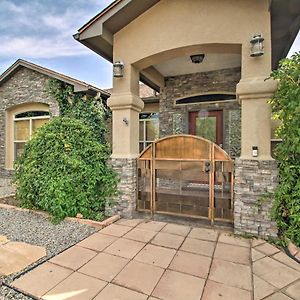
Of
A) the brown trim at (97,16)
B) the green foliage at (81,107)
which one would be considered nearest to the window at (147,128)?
the green foliage at (81,107)

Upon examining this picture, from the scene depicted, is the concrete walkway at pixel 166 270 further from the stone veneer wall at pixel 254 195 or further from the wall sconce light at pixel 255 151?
the wall sconce light at pixel 255 151

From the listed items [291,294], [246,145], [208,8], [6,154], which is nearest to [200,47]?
[208,8]

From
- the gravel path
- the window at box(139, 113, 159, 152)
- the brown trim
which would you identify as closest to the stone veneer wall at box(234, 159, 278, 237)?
the gravel path

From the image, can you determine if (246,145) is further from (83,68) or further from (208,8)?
(83,68)

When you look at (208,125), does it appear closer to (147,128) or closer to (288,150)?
(147,128)

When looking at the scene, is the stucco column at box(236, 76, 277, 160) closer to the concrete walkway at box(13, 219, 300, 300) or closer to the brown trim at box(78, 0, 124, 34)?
the concrete walkway at box(13, 219, 300, 300)

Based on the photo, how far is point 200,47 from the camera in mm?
4508

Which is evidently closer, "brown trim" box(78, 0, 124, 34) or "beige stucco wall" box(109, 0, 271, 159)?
"beige stucco wall" box(109, 0, 271, 159)

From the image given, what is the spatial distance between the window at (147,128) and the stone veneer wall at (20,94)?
10.9 ft

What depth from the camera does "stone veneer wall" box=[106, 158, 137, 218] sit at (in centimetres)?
493

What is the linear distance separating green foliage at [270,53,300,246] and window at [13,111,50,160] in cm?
800

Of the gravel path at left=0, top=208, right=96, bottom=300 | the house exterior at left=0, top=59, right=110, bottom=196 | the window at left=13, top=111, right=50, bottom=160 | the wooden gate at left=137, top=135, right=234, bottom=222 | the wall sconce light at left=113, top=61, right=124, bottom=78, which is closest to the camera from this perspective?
the gravel path at left=0, top=208, right=96, bottom=300

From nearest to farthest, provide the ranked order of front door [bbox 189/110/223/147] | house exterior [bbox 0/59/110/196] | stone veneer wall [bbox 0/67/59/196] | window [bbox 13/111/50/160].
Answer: front door [bbox 189/110/223/147]
house exterior [bbox 0/59/110/196]
stone veneer wall [bbox 0/67/59/196]
window [bbox 13/111/50/160]

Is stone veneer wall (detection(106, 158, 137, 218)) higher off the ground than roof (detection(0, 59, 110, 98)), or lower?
lower
